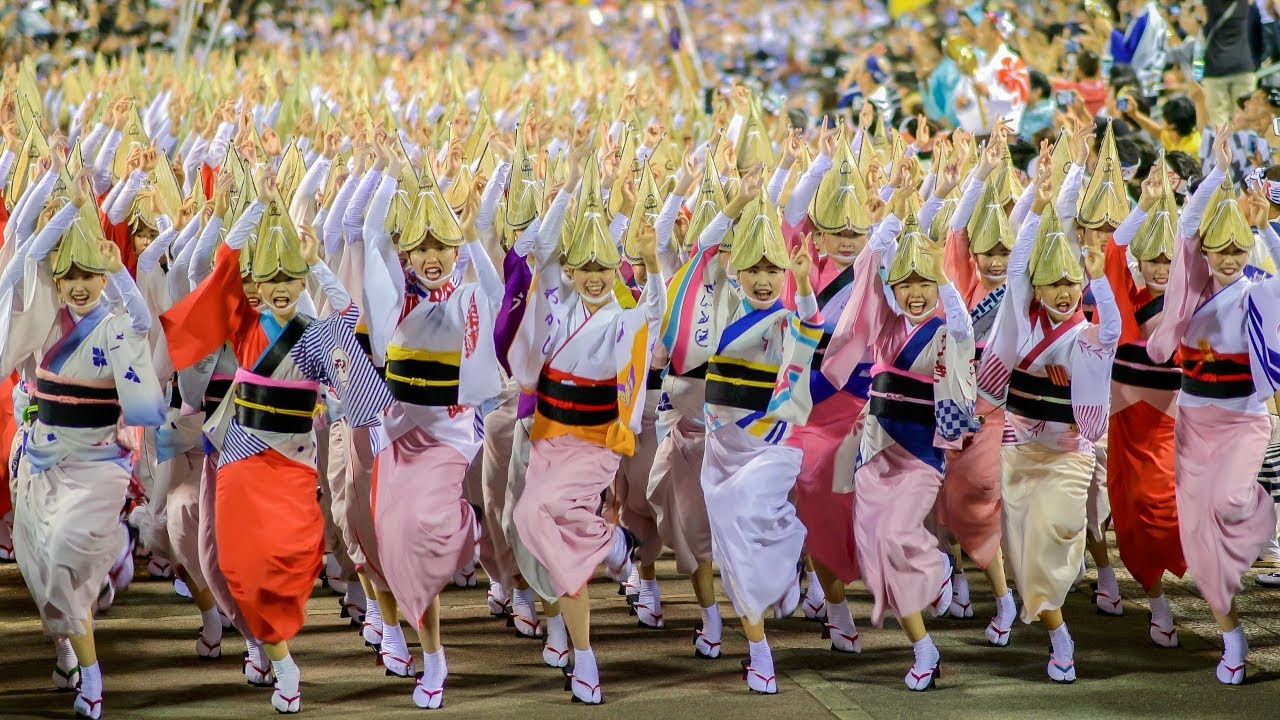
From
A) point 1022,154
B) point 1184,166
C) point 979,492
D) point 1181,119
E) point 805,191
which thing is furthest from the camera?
point 1181,119

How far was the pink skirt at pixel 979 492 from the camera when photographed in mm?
5824

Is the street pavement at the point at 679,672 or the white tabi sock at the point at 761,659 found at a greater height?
the white tabi sock at the point at 761,659

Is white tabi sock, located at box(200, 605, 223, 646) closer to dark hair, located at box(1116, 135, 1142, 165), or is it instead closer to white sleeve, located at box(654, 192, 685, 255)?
white sleeve, located at box(654, 192, 685, 255)

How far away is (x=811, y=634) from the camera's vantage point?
6047 millimetres

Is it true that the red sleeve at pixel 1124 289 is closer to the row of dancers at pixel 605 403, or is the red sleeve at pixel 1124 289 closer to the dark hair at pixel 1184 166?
the row of dancers at pixel 605 403

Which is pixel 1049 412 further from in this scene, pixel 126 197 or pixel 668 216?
pixel 126 197

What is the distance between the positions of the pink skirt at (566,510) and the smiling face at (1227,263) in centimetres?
197

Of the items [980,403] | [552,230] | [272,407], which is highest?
[552,230]

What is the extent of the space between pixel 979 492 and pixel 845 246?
0.99m

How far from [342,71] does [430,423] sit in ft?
25.5

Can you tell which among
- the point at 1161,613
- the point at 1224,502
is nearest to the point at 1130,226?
the point at 1224,502

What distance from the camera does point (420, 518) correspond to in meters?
5.20

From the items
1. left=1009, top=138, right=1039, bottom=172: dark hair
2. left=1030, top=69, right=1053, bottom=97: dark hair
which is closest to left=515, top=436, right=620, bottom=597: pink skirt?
left=1009, top=138, right=1039, bottom=172: dark hair

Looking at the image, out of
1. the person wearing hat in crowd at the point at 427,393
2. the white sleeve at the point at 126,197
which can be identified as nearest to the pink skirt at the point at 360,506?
the person wearing hat in crowd at the point at 427,393
